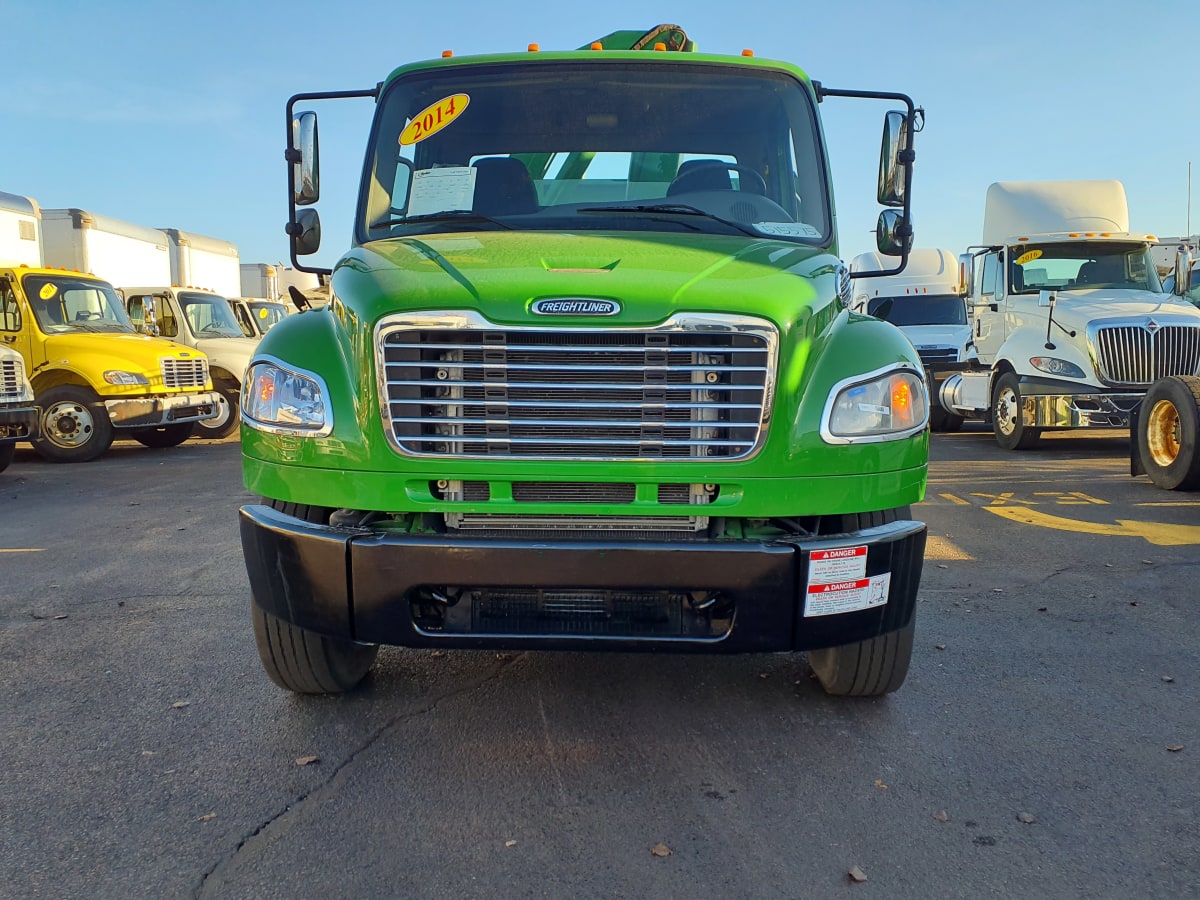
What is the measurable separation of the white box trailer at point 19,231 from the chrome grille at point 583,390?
1266 centimetres

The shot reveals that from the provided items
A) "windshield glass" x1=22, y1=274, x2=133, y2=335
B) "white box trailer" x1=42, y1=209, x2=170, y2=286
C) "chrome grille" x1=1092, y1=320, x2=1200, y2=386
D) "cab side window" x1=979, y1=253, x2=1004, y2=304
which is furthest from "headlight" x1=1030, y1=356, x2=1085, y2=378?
"white box trailer" x1=42, y1=209, x2=170, y2=286

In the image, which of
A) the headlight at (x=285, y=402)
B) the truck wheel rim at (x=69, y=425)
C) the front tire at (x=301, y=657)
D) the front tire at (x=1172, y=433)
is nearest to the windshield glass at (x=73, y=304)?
the truck wheel rim at (x=69, y=425)

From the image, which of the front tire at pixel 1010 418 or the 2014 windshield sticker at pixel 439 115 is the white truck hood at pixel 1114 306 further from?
the 2014 windshield sticker at pixel 439 115

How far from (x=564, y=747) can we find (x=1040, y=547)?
4.24 metres

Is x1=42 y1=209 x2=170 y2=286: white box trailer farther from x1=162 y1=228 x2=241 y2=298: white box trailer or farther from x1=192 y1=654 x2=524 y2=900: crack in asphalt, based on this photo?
x1=192 y1=654 x2=524 y2=900: crack in asphalt

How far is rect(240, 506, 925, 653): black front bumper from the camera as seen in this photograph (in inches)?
111

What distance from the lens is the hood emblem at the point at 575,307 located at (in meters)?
2.89

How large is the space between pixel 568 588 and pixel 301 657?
1165 millimetres

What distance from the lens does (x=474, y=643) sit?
2975 mm

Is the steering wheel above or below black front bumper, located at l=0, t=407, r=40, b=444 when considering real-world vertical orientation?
above

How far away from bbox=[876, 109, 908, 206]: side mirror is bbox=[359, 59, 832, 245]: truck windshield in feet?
1.25

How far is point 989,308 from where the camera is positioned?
12695 mm

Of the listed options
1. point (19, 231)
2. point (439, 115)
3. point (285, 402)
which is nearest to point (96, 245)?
point (19, 231)

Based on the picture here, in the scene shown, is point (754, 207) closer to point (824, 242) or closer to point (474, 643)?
point (824, 242)
